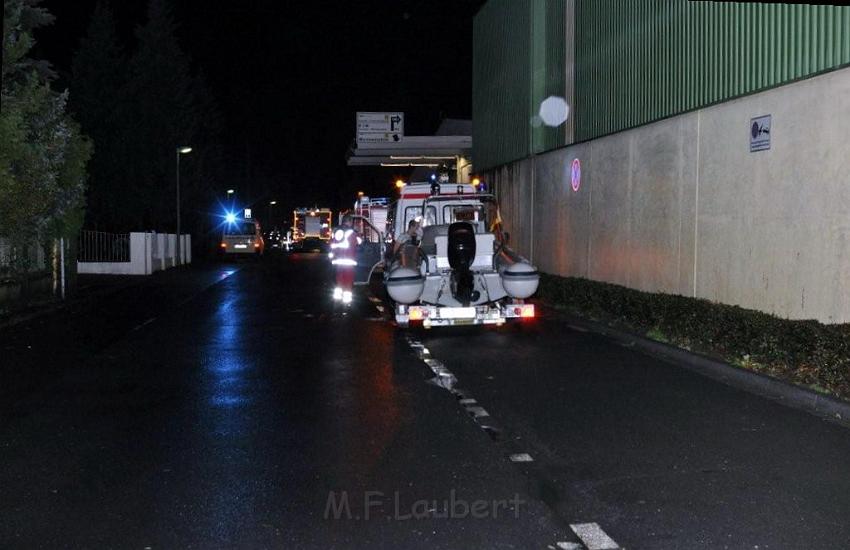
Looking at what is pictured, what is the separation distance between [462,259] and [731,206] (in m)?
4.19

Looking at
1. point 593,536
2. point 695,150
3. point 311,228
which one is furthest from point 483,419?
point 311,228

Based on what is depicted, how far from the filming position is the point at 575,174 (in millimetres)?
21953

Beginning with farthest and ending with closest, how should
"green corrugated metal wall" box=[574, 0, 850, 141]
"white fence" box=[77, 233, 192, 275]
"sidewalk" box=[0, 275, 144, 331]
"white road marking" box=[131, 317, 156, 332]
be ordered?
"white fence" box=[77, 233, 192, 275] → "sidewalk" box=[0, 275, 144, 331] → "white road marking" box=[131, 317, 156, 332] → "green corrugated metal wall" box=[574, 0, 850, 141]

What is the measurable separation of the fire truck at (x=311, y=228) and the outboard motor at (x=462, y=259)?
164 ft

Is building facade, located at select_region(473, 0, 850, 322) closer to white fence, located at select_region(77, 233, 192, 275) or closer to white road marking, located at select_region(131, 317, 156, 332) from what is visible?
white road marking, located at select_region(131, 317, 156, 332)

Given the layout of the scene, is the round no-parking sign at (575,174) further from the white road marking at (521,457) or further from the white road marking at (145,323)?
the white road marking at (521,457)

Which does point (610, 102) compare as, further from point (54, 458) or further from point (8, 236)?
point (54, 458)

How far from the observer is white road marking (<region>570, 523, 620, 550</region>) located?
526 cm

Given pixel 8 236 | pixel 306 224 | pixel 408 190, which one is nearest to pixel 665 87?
pixel 408 190

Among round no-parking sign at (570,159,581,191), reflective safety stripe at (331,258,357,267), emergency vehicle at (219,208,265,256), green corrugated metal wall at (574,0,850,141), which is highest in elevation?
green corrugated metal wall at (574,0,850,141)

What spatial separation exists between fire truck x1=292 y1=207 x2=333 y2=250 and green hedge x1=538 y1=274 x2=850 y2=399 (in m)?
49.1

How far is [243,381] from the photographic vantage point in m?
10.8

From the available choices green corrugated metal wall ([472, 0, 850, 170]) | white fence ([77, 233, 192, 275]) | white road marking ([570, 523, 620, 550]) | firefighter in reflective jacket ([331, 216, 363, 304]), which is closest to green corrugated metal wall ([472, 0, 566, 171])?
green corrugated metal wall ([472, 0, 850, 170])

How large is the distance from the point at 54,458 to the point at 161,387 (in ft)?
10.3
